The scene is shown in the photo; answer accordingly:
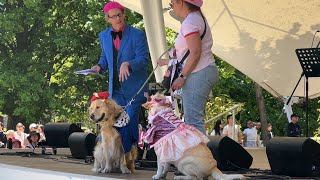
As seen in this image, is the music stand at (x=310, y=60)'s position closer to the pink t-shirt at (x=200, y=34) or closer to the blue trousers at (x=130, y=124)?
the blue trousers at (x=130, y=124)

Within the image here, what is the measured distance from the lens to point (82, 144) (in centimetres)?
847

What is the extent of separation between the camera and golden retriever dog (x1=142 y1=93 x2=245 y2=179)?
5.35 metres

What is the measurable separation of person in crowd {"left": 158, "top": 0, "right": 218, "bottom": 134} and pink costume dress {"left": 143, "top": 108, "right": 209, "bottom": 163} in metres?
0.23

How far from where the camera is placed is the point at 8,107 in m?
26.6

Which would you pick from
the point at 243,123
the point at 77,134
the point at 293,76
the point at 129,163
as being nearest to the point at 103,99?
the point at 129,163

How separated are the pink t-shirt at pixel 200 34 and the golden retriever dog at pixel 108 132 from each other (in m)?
0.88

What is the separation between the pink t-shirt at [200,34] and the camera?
560cm

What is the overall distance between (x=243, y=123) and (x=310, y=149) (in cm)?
2523

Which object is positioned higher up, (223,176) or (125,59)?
(125,59)

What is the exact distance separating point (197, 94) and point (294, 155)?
1107 mm

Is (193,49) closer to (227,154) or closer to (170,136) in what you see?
(170,136)

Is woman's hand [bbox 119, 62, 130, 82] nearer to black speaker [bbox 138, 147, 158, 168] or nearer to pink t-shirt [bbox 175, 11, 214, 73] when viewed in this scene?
pink t-shirt [bbox 175, 11, 214, 73]

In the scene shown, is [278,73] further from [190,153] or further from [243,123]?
[243,123]

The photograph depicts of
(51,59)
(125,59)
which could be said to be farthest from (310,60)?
(51,59)
